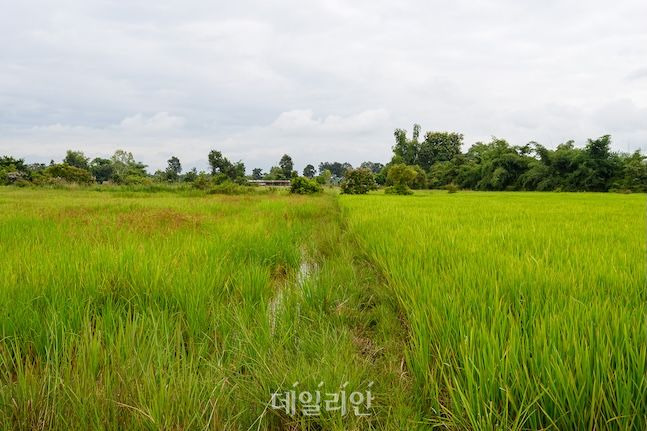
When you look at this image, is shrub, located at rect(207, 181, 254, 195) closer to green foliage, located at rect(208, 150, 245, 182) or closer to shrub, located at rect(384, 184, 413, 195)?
shrub, located at rect(384, 184, 413, 195)

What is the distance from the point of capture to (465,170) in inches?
1581

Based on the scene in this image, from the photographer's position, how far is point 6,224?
5012 millimetres

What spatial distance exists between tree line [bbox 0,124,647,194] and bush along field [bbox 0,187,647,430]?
76.2 ft

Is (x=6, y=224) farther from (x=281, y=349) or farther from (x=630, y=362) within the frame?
(x=630, y=362)

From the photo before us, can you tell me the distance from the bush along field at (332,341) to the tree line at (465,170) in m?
23.2

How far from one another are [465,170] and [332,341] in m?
42.5

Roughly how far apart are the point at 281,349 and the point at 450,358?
0.79 meters

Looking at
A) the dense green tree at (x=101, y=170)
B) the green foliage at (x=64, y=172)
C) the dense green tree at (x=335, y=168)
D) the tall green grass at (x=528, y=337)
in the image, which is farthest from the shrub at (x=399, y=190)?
the dense green tree at (x=335, y=168)

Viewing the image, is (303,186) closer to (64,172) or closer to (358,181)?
(358,181)

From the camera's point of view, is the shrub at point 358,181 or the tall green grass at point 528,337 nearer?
the tall green grass at point 528,337

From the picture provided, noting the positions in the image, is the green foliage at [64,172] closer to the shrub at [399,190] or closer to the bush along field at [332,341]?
the shrub at [399,190]

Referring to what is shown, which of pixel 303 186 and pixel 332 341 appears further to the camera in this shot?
pixel 303 186

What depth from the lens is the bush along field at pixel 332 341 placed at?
1.09 metres

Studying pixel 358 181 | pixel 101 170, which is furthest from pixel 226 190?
pixel 101 170
